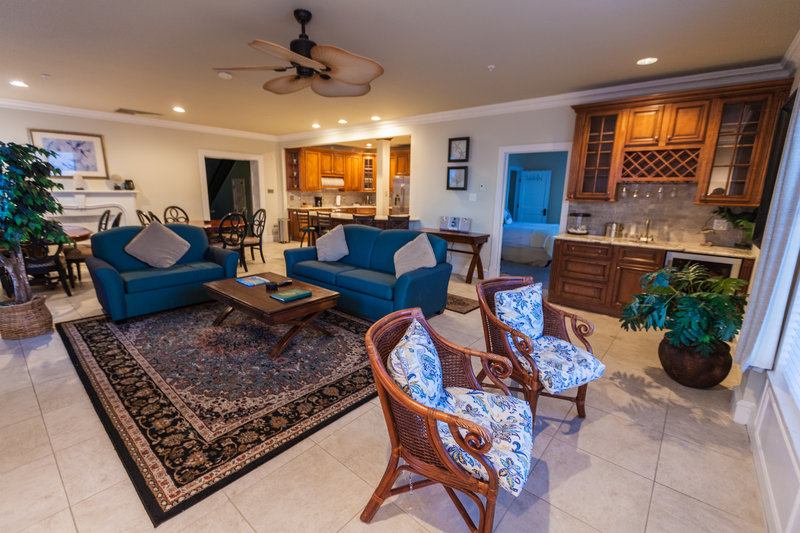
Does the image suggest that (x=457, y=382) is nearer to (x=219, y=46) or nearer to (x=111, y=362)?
(x=111, y=362)

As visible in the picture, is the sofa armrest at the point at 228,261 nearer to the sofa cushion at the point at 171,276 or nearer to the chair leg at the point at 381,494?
the sofa cushion at the point at 171,276

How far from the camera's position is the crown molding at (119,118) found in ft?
17.4

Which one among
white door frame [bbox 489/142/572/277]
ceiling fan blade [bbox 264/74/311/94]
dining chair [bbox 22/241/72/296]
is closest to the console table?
white door frame [bbox 489/142/572/277]

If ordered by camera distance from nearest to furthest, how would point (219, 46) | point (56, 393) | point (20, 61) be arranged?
point (56, 393) < point (219, 46) < point (20, 61)

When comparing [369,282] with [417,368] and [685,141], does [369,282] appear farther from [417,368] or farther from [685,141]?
[685,141]

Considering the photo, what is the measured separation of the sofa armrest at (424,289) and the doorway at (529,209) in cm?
187

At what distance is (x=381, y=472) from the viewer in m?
1.74

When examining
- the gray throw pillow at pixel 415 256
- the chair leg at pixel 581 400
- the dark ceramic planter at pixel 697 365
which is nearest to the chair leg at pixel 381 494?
the chair leg at pixel 581 400

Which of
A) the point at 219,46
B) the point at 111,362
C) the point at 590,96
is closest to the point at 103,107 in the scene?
the point at 219,46

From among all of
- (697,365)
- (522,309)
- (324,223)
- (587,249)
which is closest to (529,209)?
(324,223)

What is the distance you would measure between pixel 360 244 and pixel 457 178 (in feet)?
7.46

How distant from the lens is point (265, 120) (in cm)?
651

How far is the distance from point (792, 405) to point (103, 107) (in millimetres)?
8364

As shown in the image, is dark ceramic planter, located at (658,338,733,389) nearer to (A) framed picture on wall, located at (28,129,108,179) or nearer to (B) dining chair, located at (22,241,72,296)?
(B) dining chair, located at (22,241,72,296)
